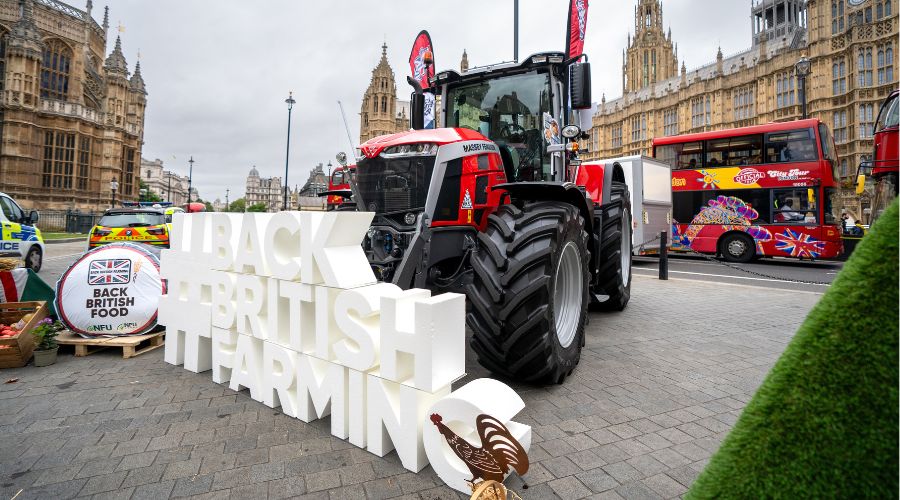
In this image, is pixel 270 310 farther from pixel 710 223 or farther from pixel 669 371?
pixel 710 223

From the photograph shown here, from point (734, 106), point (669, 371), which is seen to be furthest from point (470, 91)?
point (734, 106)

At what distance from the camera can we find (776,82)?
143 feet

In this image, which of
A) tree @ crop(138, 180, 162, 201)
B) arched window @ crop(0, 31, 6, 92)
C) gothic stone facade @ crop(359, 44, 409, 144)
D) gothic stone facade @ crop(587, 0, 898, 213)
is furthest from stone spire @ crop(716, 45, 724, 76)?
tree @ crop(138, 180, 162, 201)

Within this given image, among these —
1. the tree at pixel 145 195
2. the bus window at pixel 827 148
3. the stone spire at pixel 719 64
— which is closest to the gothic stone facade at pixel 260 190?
the tree at pixel 145 195

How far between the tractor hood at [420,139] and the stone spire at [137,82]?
61.3m

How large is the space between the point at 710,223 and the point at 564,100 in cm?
1439

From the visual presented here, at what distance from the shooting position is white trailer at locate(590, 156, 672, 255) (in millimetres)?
12094

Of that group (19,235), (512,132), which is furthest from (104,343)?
(19,235)

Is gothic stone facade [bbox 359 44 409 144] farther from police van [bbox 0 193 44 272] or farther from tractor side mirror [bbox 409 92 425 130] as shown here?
tractor side mirror [bbox 409 92 425 130]

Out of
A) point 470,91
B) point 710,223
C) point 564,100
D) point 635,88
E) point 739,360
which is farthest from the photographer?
point 635,88

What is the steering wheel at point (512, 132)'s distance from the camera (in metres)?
4.77

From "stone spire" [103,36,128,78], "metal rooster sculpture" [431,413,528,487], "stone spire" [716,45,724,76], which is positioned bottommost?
"metal rooster sculpture" [431,413,528,487]

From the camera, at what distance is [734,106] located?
1871 inches

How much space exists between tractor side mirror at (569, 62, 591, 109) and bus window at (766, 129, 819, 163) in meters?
14.1
